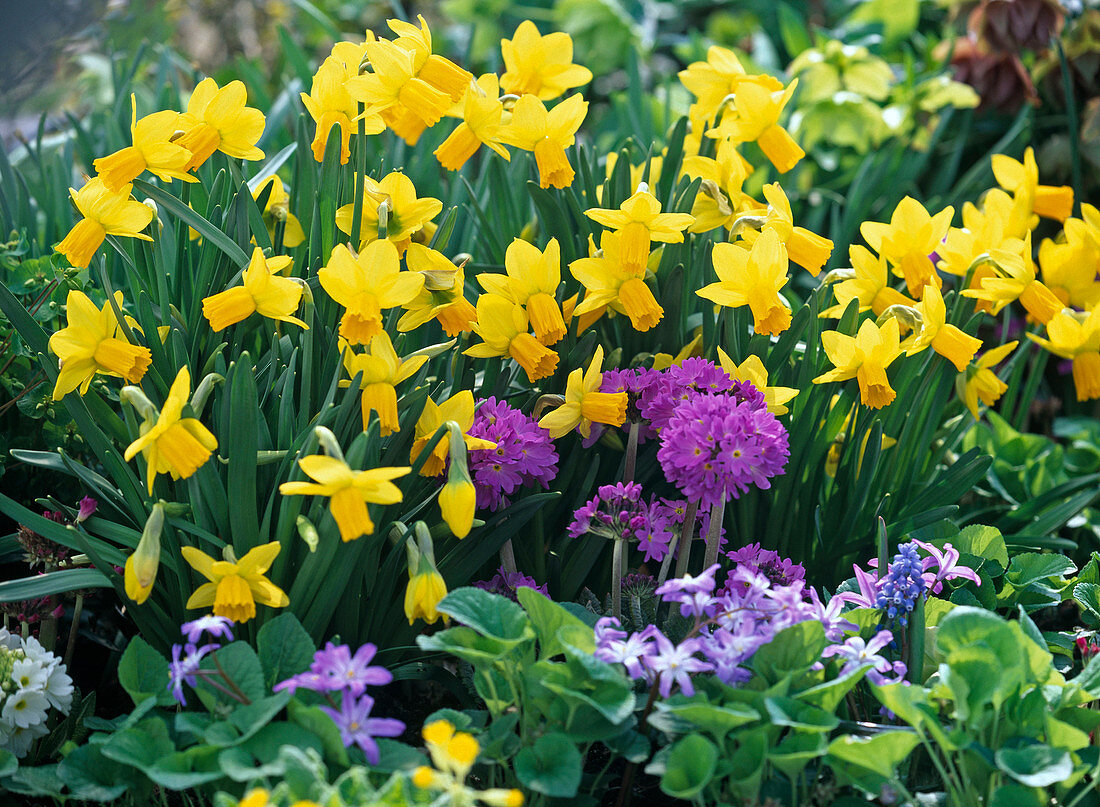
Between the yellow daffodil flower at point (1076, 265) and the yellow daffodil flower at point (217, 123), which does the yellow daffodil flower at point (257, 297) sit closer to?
the yellow daffodil flower at point (217, 123)

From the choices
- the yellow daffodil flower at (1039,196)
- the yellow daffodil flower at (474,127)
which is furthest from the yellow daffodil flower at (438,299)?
the yellow daffodil flower at (1039,196)

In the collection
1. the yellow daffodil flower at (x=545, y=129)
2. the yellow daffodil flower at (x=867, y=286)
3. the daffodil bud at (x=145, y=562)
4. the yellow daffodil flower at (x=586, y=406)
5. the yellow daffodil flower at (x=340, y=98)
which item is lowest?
the daffodil bud at (x=145, y=562)

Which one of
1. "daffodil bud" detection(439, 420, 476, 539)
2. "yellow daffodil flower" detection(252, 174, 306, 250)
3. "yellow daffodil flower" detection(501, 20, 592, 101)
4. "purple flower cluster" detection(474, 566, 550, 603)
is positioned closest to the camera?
"daffodil bud" detection(439, 420, 476, 539)

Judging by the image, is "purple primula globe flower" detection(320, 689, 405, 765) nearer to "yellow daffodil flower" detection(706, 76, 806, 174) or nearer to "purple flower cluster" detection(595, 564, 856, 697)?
"purple flower cluster" detection(595, 564, 856, 697)

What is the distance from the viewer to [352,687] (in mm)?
963

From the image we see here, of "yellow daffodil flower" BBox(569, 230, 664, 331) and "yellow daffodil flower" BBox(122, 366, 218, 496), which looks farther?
"yellow daffodil flower" BBox(569, 230, 664, 331)

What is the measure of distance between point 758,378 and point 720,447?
0.61 ft

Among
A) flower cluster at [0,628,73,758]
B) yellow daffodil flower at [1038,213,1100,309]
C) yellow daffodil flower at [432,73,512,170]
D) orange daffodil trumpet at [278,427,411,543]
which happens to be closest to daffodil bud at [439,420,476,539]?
orange daffodil trumpet at [278,427,411,543]

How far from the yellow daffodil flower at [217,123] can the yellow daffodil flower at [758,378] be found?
0.68 meters

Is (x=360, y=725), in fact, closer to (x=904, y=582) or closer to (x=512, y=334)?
(x=512, y=334)

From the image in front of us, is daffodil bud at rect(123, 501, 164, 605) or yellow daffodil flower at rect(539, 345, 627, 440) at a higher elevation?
yellow daffodil flower at rect(539, 345, 627, 440)

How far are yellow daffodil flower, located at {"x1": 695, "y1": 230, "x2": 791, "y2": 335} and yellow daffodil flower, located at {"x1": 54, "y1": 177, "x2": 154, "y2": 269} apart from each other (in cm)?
71

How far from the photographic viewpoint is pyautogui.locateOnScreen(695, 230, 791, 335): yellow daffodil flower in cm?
121

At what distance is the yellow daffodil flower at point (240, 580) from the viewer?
1053 mm
